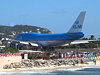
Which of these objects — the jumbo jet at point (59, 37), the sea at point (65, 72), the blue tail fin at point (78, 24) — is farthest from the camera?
the blue tail fin at point (78, 24)

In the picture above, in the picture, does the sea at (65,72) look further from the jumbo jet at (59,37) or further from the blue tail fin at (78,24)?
the blue tail fin at (78,24)

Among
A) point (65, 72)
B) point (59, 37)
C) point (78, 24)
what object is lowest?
point (65, 72)

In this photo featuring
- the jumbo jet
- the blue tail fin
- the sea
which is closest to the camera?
the sea

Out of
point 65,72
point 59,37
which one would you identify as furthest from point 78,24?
point 65,72

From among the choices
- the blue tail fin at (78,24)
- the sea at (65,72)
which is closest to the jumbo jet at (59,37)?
the blue tail fin at (78,24)

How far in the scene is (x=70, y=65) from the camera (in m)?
58.5

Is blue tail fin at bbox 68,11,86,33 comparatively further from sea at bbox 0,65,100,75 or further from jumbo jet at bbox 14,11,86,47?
sea at bbox 0,65,100,75

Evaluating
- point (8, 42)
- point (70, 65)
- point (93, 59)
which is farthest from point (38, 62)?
point (8, 42)

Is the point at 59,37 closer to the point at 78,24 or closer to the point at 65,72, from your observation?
the point at 78,24

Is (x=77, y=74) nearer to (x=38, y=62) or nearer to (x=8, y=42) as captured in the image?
(x=38, y=62)

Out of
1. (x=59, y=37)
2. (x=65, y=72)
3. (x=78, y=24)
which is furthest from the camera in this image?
(x=78, y=24)

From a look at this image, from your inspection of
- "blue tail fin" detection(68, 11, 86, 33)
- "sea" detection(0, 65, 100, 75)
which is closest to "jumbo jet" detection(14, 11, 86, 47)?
"blue tail fin" detection(68, 11, 86, 33)

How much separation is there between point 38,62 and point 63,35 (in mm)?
23365

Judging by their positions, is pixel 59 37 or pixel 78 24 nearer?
pixel 59 37
